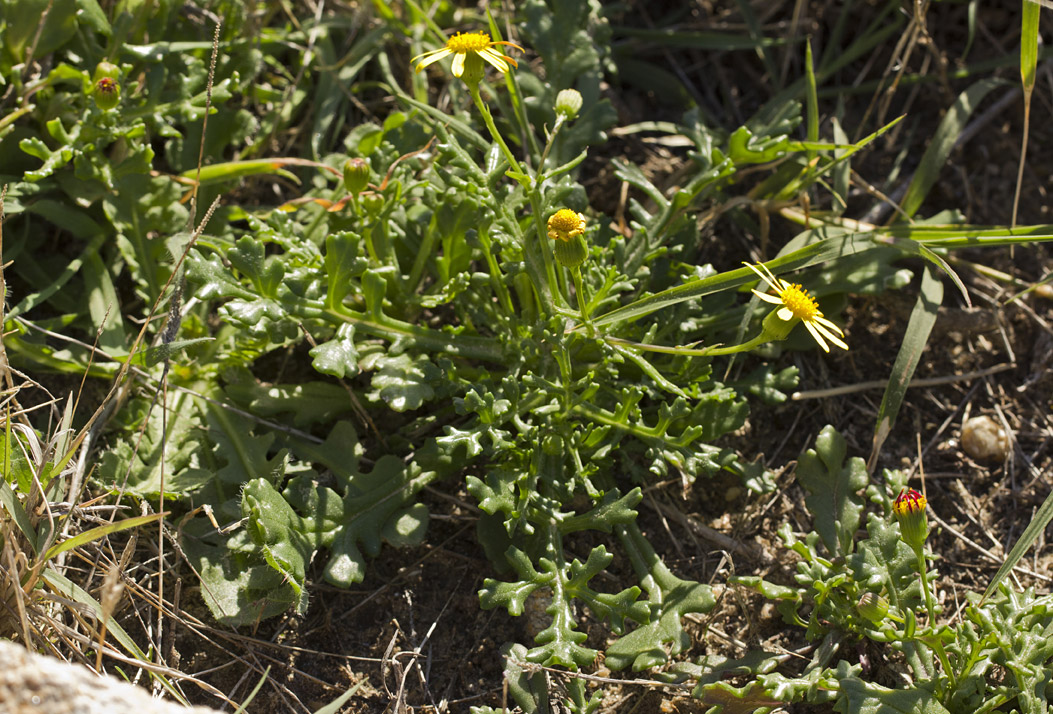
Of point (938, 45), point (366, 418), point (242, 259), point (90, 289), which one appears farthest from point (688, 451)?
point (938, 45)

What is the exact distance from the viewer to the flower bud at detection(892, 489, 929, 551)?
223 cm

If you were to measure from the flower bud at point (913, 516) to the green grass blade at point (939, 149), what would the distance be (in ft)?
4.87

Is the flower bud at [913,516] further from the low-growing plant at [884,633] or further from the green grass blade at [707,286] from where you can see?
the green grass blade at [707,286]

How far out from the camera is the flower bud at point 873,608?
2406 millimetres

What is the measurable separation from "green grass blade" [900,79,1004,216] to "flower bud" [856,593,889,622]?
1.61 m

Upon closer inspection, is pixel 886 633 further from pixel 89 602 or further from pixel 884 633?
pixel 89 602

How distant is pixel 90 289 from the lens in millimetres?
2920

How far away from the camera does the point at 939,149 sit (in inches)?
132

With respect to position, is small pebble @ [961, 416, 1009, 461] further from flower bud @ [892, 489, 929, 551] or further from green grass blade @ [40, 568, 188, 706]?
green grass blade @ [40, 568, 188, 706]

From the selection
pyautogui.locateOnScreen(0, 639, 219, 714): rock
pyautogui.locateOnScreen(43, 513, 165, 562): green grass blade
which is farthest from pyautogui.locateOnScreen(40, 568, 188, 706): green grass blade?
pyautogui.locateOnScreen(0, 639, 219, 714): rock

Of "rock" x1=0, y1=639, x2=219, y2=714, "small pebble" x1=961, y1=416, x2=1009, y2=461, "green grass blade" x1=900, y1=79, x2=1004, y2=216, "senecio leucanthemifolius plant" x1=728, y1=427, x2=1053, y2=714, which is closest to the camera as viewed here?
"rock" x1=0, y1=639, x2=219, y2=714

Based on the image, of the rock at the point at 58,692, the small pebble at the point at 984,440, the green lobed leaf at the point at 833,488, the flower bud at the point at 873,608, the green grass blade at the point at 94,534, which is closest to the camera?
the rock at the point at 58,692

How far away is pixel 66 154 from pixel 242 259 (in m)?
0.82

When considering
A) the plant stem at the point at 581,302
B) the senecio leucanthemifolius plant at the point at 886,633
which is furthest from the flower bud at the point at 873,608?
the plant stem at the point at 581,302
